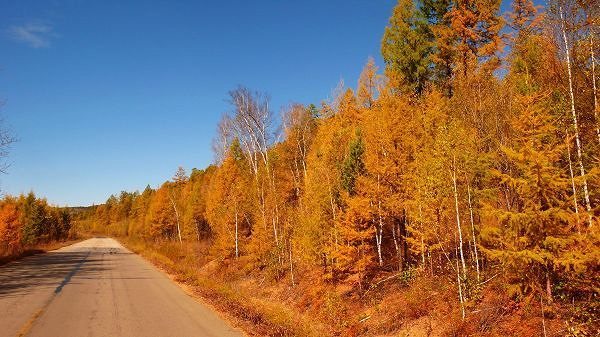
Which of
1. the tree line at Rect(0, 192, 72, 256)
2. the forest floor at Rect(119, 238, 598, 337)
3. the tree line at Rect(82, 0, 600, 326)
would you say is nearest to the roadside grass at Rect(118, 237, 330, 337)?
the forest floor at Rect(119, 238, 598, 337)

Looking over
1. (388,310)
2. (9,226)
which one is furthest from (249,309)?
(9,226)

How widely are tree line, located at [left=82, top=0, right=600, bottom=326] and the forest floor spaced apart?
1.82ft

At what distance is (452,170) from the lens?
14453 millimetres

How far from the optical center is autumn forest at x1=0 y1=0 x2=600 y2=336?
38.0 ft

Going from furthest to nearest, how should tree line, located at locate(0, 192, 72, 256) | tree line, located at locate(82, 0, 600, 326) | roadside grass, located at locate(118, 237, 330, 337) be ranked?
tree line, located at locate(0, 192, 72, 256) → roadside grass, located at locate(118, 237, 330, 337) → tree line, located at locate(82, 0, 600, 326)

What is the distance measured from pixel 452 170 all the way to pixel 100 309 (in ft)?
46.0

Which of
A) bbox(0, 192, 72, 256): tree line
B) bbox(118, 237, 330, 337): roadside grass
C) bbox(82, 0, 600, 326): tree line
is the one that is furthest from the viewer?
bbox(0, 192, 72, 256): tree line

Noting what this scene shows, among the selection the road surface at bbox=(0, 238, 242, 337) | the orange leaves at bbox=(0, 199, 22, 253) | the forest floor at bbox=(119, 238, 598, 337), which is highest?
the orange leaves at bbox=(0, 199, 22, 253)

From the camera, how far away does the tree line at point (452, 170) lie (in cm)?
1159

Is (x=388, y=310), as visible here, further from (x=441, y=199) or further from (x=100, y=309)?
(x=100, y=309)

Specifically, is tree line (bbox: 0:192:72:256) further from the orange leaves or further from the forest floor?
the forest floor

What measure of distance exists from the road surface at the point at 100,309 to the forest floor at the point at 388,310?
138cm

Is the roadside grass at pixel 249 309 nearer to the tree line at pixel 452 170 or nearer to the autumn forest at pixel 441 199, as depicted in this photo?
the autumn forest at pixel 441 199

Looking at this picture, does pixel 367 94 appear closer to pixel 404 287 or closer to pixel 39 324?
pixel 404 287
